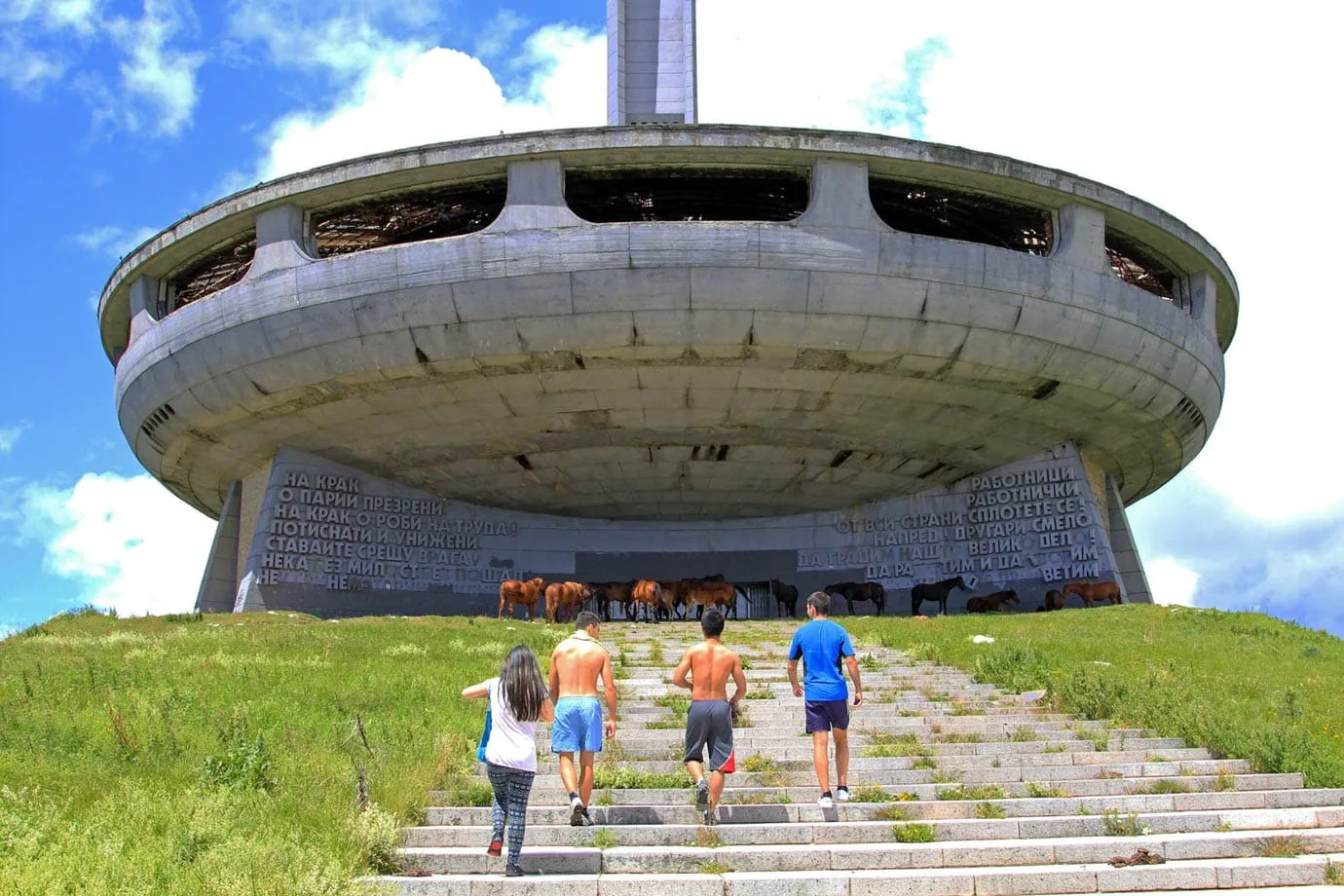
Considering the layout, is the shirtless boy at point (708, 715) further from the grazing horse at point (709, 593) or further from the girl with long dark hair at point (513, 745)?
the grazing horse at point (709, 593)

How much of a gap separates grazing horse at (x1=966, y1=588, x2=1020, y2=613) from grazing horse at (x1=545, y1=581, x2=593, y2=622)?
9.15 metres

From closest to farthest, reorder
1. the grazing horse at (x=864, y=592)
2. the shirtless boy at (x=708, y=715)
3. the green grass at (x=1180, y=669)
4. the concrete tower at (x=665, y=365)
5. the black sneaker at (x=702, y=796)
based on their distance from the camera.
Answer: the black sneaker at (x=702, y=796)
the shirtless boy at (x=708, y=715)
the green grass at (x=1180, y=669)
the concrete tower at (x=665, y=365)
the grazing horse at (x=864, y=592)

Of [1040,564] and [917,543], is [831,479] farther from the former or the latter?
[1040,564]

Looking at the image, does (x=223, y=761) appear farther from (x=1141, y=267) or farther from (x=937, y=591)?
(x=1141, y=267)

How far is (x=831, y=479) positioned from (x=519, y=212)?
11734 mm

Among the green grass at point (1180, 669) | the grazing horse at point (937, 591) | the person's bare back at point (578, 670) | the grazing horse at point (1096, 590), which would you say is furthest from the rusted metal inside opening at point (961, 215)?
the person's bare back at point (578, 670)

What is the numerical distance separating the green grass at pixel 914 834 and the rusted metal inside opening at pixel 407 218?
776 inches

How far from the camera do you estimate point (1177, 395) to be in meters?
29.1

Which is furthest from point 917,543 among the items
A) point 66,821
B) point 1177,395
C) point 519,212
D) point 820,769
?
point 66,821

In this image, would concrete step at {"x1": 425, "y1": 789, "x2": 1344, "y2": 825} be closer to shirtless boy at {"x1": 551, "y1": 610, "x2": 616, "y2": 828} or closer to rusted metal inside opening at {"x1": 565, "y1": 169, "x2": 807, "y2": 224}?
shirtless boy at {"x1": 551, "y1": 610, "x2": 616, "y2": 828}

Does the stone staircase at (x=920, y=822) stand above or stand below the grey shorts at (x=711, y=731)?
below

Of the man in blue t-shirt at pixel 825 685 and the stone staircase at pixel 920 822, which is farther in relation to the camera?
the man in blue t-shirt at pixel 825 685

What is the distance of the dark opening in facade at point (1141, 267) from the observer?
2888cm

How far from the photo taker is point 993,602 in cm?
2878
